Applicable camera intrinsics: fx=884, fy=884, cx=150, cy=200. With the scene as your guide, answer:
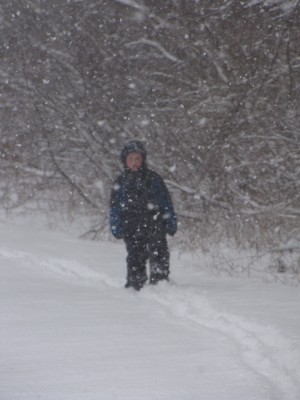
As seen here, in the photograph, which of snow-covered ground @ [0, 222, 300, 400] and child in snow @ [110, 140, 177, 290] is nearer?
snow-covered ground @ [0, 222, 300, 400]

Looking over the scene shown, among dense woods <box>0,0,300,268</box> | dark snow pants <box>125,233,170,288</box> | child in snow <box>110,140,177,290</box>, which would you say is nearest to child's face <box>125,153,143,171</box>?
child in snow <box>110,140,177,290</box>

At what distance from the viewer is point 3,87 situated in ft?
59.8

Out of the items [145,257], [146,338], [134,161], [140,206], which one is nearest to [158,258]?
[145,257]

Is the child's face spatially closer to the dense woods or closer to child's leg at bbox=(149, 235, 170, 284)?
child's leg at bbox=(149, 235, 170, 284)

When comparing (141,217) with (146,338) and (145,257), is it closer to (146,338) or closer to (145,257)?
(145,257)

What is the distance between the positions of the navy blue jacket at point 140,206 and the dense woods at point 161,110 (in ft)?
5.35

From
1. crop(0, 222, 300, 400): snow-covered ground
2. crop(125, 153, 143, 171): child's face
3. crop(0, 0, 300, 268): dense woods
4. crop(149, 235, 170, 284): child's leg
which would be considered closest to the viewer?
crop(0, 222, 300, 400): snow-covered ground

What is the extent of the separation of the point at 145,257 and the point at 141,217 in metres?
0.46

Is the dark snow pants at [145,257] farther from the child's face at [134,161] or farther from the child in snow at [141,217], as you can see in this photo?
the child's face at [134,161]

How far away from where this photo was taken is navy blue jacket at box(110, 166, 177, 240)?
386 inches

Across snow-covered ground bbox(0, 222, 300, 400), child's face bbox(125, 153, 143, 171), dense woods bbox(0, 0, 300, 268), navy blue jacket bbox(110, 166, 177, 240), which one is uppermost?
dense woods bbox(0, 0, 300, 268)

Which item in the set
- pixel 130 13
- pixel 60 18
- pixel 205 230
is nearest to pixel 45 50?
pixel 60 18

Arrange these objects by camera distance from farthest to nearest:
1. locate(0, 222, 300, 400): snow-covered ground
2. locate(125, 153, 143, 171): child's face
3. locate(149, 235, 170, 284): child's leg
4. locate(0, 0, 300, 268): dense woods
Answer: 1. locate(0, 0, 300, 268): dense woods
2. locate(149, 235, 170, 284): child's leg
3. locate(125, 153, 143, 171): child's face
4. locate(0, 222, 300, 400): snow-covered ground

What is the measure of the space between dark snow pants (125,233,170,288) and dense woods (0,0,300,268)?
1.99 metres
